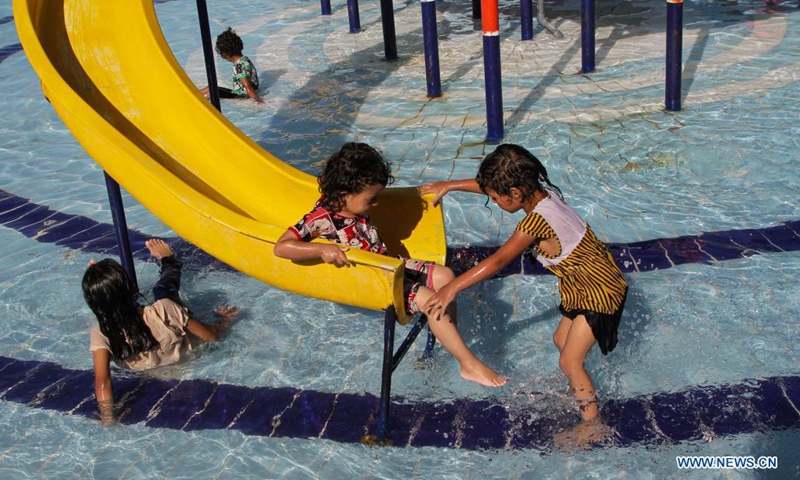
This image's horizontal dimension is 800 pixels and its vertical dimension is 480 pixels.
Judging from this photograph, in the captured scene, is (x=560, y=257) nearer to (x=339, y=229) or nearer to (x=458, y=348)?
(x=458, y=348)

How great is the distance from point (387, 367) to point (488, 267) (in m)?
0.63

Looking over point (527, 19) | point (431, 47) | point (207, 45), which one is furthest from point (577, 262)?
point (527, 19)

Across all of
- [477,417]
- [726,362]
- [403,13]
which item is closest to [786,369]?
[726,362]

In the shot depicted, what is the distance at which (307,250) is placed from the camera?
3428 mm

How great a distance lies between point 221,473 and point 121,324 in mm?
878

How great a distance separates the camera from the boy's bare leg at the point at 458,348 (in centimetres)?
348

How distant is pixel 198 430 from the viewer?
3775mm

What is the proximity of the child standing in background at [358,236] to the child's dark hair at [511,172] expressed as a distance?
0.57 metres

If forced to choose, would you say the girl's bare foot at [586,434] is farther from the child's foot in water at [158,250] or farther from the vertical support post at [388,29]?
the vertical support post at [388,29]

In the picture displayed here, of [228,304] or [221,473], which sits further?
[228,304]

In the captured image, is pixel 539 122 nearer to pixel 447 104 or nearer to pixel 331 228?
pixel 447 104

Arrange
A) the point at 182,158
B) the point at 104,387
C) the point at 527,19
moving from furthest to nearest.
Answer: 1. the point at 527,19
2. the point at 182,158
3. the point at 104,387

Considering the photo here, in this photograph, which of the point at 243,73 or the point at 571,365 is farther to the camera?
the point at 243,73

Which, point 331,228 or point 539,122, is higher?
point 331,228
